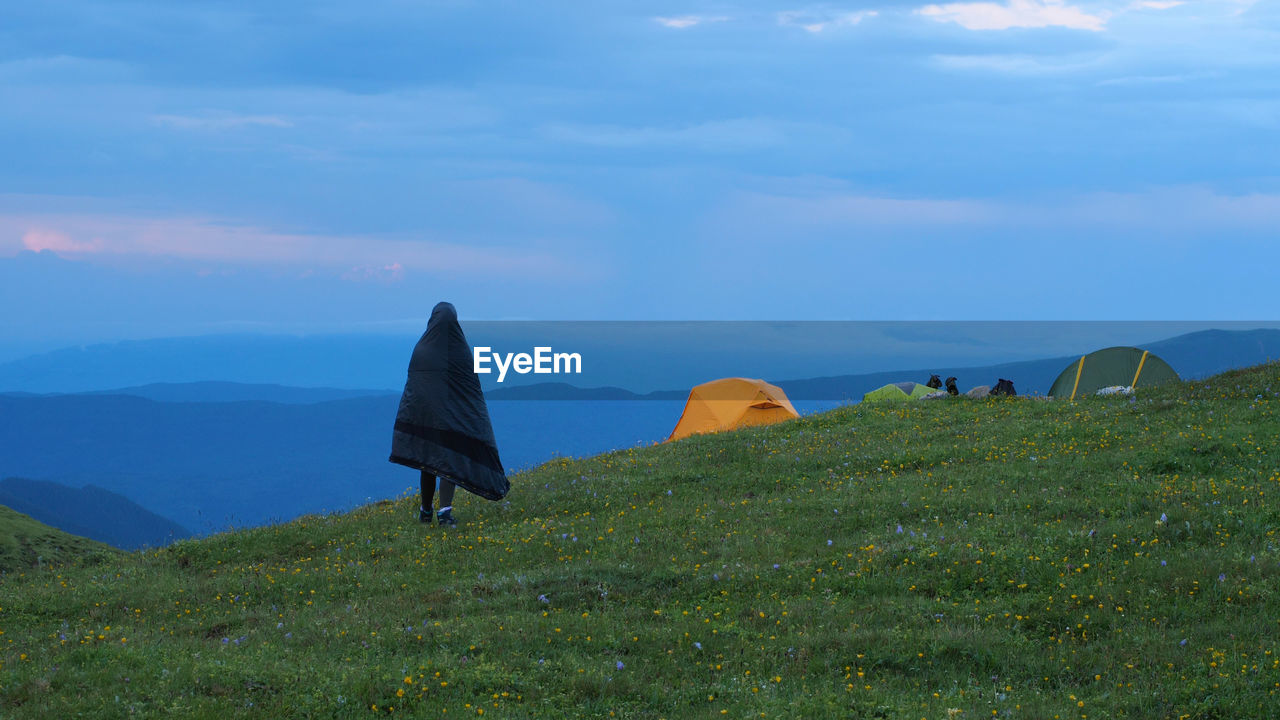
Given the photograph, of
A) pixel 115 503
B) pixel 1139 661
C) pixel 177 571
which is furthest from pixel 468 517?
pixel 115 503

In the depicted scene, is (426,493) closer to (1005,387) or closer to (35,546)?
(35,546)

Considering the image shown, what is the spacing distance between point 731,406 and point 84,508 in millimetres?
181444

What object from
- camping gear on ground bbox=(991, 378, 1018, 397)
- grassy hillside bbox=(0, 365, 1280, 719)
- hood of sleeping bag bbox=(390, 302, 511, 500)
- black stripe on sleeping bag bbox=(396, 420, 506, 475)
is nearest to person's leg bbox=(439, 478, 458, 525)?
hood of sleeping bag bbox=(390, 302, 511, 500)

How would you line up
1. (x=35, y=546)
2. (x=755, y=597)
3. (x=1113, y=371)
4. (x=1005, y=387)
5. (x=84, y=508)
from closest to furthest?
(x=755, y=597) < (x=35, y=546) < (x=1005, y=387) < (x=1113, y=371) < (x=84, y=508)

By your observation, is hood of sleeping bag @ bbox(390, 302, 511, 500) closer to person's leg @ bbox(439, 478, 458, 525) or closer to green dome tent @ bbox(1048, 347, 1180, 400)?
person's leg @ bbox(439, 478, 458, 525)

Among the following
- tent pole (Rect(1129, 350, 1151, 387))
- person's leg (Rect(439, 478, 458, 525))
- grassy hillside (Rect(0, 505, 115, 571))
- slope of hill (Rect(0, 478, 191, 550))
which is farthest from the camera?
slope of hill (Rect(0, 478, 191, 550))

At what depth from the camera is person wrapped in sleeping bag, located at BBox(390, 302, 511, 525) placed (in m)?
18.5

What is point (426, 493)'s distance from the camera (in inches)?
740

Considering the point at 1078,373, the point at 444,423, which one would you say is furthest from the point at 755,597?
the point at 1078,373

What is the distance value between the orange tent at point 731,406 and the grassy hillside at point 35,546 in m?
17.6

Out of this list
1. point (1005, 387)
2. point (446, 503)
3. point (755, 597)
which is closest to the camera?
point (755, 597)

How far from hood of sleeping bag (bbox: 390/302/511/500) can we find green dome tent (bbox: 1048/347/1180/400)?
2310 cm

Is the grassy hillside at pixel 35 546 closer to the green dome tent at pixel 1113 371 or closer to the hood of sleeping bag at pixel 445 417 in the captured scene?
the hood of sleeping bag at pixel 445 417

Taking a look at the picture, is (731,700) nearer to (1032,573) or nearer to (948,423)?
(1032,573)
